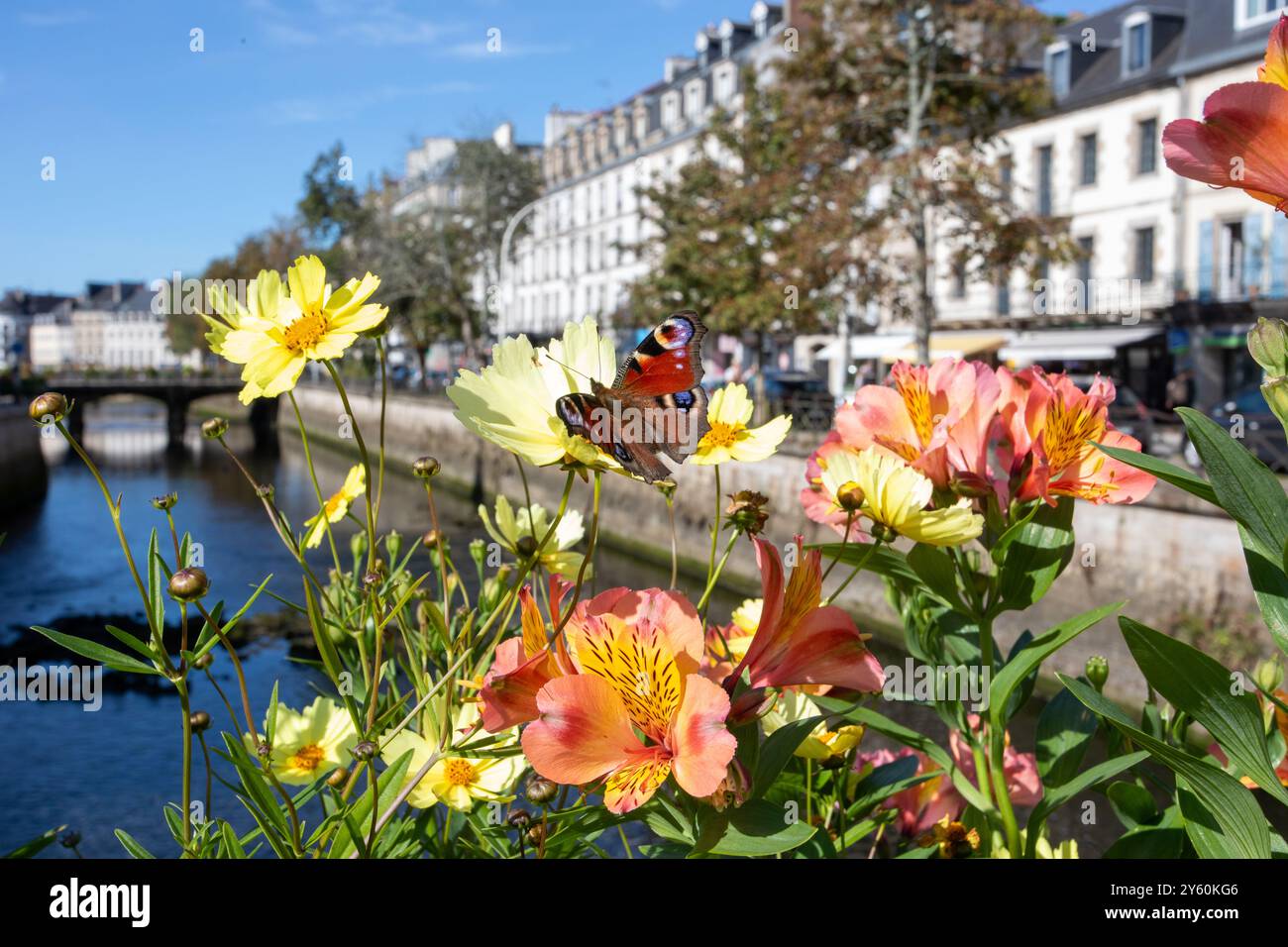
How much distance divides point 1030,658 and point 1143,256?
1245 inches

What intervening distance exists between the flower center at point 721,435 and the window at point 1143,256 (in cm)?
3132

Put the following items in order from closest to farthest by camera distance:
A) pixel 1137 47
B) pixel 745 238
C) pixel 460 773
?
1. pixel 460 773
2. pixel 745 238
3. pixel 1137 47

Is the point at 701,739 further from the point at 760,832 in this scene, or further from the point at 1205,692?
the point at 1205,692

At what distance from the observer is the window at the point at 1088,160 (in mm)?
31719

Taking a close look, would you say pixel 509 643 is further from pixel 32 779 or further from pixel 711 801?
pixel 32 779

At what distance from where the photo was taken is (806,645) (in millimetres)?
938

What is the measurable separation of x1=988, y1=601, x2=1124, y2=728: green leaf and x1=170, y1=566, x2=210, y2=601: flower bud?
0.69 m

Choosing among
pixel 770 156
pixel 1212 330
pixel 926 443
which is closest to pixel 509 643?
pixel 926 443

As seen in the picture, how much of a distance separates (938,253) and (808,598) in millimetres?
36019

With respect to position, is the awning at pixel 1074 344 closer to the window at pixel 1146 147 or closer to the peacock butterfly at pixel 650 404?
the window at pixel 1146 147

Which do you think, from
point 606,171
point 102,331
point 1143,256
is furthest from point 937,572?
point 102,331

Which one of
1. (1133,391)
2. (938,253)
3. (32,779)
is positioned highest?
(938,253)
